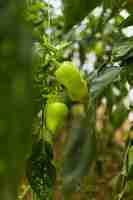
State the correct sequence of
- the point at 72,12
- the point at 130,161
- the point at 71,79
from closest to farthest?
the point at 72,12
the point at 71,79
the point at 130,161

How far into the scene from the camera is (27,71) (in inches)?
4.9

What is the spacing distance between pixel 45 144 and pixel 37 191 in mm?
56

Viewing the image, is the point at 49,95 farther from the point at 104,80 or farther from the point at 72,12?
the point at 72,12

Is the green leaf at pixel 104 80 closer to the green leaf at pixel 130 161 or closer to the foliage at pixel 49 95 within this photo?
the foliage at pixel 49 95

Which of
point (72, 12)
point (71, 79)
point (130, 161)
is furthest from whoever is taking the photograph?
point (130, 161)

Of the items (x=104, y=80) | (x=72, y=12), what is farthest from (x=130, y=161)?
(x=72, y=12)

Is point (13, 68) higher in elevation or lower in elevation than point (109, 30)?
lower

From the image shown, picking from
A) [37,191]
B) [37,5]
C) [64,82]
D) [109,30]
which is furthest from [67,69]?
[109,30]

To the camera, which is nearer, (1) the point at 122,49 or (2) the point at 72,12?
(2) the point at 72,12

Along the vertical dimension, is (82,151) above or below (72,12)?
below

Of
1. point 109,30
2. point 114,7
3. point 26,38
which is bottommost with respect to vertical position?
point 26,38

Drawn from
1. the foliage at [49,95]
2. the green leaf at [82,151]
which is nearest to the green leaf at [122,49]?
the foliage at [49,95]

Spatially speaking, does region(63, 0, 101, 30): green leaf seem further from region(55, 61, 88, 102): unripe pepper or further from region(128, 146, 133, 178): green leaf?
region(128, 146, 133, 178): green leaf

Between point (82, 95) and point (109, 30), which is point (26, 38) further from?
point (109, 30)
